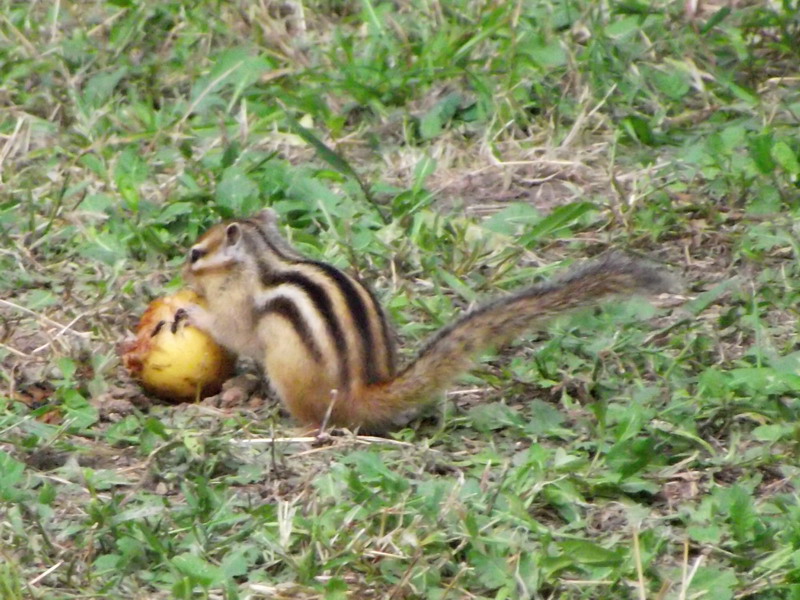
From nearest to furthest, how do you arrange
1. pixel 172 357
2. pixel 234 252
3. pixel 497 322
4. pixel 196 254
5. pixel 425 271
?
1. pixel 497 322
2. pixel 172 357
3. pixel 234 252
4. pixel 196 254
5. pixel 425 271

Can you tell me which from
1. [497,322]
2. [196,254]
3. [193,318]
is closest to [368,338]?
[497,322]

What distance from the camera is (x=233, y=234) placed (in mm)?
4926

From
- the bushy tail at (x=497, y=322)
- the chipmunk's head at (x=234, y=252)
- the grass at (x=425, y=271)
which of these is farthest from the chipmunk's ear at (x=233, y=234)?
the bushy tail at (x=497, y=322)

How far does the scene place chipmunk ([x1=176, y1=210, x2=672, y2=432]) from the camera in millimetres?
4402

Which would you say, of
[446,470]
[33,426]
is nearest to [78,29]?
[33,426]

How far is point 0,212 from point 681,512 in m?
3.12

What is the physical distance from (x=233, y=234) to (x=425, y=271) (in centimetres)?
83

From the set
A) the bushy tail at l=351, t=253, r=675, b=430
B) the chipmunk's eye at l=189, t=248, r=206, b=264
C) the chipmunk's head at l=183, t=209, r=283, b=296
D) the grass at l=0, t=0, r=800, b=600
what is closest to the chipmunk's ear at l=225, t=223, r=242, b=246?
the chipmunk's head at l=183, t=209, r=283, b=296

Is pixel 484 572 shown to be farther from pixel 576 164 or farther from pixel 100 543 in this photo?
pixel 576 164

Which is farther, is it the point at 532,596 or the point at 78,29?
the point at 78,29

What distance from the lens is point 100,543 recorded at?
3906mm

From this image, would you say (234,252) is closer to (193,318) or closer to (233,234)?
(233,234)

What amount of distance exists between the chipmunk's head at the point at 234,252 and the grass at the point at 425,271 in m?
0.38

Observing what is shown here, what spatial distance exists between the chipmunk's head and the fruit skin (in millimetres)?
185
